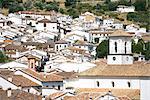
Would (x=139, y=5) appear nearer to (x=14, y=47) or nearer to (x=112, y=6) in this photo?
(x=112, y=6)

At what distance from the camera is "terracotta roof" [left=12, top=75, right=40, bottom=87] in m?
25.9

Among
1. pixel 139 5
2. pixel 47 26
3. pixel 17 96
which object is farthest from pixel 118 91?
pixel 139 5

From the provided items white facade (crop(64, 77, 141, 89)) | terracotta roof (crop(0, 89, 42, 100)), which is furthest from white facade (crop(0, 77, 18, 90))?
terracotta roof (crop(0, 89, 42, 100))

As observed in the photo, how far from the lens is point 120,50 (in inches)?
1020

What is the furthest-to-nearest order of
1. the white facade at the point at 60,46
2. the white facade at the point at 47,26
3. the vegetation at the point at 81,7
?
the vegetation at the point at 81,7 → the white facade at the point at 47,26 → the white facade at the point at 60,46

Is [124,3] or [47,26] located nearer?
[47,26]

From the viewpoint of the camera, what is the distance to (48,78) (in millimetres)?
28266

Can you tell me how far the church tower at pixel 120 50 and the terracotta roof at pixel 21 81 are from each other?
344 cm

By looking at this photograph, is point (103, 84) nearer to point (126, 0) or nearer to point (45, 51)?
point (45, 51)

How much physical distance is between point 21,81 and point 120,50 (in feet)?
14.0

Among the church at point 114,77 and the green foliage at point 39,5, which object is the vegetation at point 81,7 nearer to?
the green foliage at point 39,5

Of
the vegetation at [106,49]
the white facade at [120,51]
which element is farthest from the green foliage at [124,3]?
the white facade at [120,51]

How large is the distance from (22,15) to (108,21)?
31.5 ft

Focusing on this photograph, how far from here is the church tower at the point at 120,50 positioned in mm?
25500
